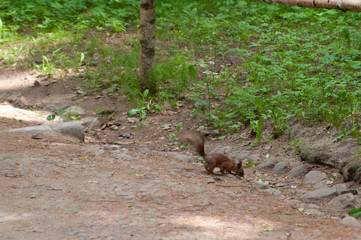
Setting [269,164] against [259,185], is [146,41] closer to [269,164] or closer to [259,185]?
[269,164]

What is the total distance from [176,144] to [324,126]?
1896 millimetres

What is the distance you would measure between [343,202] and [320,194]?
28 centimetres

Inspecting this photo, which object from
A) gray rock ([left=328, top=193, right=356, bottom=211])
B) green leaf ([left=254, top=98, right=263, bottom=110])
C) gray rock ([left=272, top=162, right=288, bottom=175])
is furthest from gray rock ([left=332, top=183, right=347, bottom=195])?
green leaf ([left=254, top=98, right=263, bottom=110])

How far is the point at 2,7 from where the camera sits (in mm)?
10195

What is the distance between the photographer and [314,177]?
4.37 meters

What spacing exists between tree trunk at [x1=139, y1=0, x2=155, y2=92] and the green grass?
0.45 ft

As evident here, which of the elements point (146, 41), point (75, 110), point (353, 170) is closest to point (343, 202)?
point (353, 170)

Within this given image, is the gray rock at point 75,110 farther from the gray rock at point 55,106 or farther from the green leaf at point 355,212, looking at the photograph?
the green leaf at point 355,212

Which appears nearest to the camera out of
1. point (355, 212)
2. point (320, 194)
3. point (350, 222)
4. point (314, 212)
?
point (350, 222)

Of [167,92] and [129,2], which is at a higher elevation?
[129,2]

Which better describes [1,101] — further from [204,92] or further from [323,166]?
[323,166]

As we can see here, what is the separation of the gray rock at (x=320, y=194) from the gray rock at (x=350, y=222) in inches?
19.8

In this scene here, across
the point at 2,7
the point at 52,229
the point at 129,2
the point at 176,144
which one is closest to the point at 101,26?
the point at 129,2

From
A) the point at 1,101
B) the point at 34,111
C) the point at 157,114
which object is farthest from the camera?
the point at 1,101
